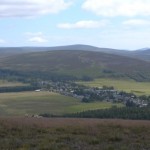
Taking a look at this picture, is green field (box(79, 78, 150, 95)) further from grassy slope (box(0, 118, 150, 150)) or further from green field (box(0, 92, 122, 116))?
grassy slope (box(0, 118, 150, 150))

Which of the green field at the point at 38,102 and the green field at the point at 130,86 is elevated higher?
the green field at the point at 130,86

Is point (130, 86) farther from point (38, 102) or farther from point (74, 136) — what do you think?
point (74, 136)

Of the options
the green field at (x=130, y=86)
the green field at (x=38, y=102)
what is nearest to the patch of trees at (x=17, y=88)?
the green field at (x=38, y=102)

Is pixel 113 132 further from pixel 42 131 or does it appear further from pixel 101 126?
pixel 42 131

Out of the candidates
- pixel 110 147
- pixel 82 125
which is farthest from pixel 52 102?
pixel 110 147

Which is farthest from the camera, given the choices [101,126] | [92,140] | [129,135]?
[101,126]

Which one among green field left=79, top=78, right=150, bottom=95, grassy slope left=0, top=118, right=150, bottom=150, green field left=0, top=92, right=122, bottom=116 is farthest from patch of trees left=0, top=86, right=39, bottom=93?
grassy slope left=0, top=118, right=150, bottom=150

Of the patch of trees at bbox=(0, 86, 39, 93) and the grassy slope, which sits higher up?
the grassy slope

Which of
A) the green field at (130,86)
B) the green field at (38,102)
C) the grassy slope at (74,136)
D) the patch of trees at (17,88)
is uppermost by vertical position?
the grassy slope at (74,136)

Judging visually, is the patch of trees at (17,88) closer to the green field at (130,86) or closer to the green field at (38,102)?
the green field at (38,102)
